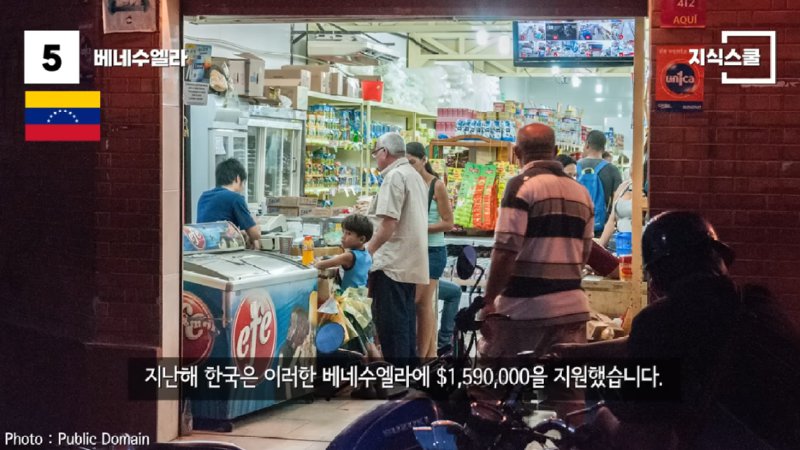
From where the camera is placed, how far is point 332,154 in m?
12.0

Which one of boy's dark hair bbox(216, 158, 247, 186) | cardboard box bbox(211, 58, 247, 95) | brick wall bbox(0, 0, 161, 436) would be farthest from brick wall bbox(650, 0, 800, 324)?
cardboard box bbox(211, 58, 247, 95)

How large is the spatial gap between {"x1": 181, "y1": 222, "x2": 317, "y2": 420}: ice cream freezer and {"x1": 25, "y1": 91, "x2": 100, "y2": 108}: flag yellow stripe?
1.04m

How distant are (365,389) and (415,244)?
1122mm

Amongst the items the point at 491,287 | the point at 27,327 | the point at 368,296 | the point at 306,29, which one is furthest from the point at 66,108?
the point at 306,29

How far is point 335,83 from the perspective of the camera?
1143 centimetres

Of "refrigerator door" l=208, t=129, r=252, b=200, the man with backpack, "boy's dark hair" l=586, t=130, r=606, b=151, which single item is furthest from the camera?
"boy's dark hair" l=586, t=130, r=606, b=151

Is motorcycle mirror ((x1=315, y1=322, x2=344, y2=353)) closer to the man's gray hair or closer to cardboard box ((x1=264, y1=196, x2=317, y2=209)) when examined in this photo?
the man's gray hair

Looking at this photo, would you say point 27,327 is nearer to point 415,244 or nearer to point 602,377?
point 415,244

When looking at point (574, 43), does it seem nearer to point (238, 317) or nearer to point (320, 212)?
point (320, 212)

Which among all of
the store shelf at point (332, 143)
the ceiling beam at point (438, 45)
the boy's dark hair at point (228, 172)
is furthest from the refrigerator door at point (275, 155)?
the ceiling beam at point (438, 45)

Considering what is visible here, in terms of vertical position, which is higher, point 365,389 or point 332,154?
point 332,154

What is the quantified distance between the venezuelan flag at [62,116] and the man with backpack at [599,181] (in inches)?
194

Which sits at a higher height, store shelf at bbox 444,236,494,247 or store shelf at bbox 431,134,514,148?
store shelf at bbox 431,134,514,148

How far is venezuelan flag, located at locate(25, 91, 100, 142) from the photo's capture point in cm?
673
